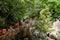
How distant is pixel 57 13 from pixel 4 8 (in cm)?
169

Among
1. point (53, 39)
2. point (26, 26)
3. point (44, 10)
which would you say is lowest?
point (53, 39)

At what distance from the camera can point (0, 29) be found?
4.05 meters

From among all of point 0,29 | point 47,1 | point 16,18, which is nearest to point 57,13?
point 47,1

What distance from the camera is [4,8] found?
3994 millimetres

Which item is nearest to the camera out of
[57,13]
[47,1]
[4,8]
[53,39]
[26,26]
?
[26,26]

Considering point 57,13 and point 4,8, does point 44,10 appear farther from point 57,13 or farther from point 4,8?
point 57,13

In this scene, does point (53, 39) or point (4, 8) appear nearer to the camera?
point (53, 39)

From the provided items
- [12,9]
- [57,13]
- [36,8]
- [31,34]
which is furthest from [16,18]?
[57,13]

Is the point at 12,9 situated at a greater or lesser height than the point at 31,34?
greater

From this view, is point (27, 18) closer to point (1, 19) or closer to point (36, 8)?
point (36, 8)

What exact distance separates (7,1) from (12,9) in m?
0.19

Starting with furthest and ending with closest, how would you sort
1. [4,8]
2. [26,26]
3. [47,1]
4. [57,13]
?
[57,13] < [47,1] < [4,8] < [26,26]

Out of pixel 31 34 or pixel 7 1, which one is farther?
pixel 7 1

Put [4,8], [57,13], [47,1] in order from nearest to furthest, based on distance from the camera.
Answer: [4,8] < [47,1] < [57,13]
